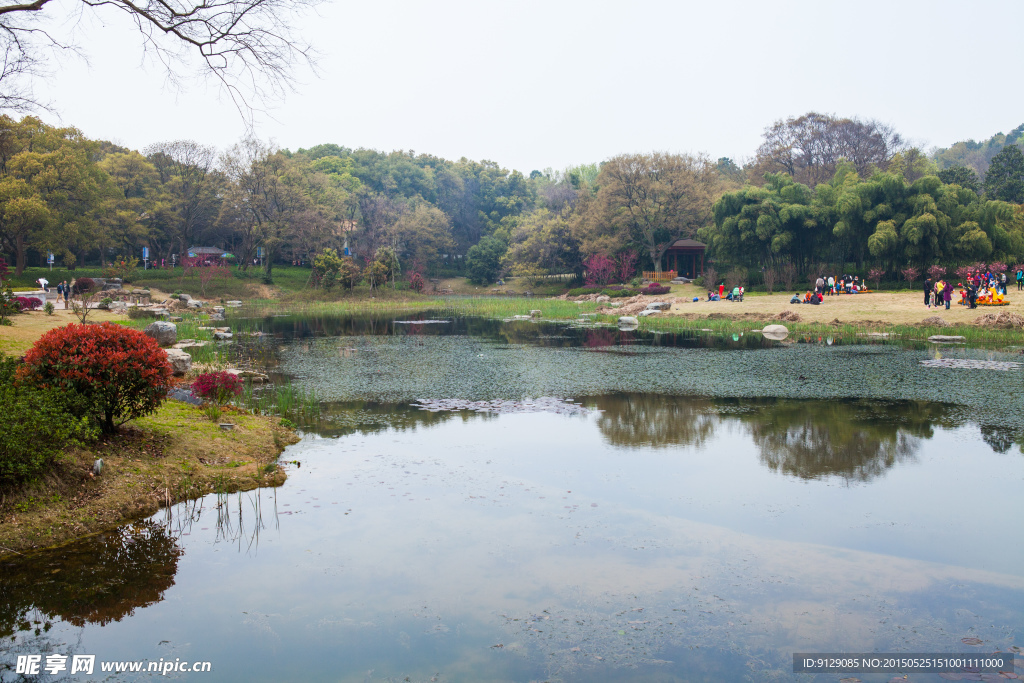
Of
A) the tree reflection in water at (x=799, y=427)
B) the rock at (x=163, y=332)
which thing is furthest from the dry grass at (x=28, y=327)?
the tree reflection in water at (x=799, y=427)

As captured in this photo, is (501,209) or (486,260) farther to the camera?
(501,209)

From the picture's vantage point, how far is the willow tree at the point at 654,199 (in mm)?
47000

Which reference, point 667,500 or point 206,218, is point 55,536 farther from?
point 206,218

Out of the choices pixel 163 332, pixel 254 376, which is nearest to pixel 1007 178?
pixel 254 376

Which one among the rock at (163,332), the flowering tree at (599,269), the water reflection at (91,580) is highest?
the flowering tree at (599,269)

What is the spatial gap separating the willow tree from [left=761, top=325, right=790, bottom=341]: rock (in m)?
23.4

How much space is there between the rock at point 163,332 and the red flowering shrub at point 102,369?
36.4 ft

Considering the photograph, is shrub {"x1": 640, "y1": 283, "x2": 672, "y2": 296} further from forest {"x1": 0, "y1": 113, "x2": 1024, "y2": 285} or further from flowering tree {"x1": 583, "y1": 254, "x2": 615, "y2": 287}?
flowering tree {"x1": 583, "y1": 254, "x2": 615, "y2": 287}

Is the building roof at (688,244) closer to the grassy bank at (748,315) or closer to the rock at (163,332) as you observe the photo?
the grassy bank at (748,315)

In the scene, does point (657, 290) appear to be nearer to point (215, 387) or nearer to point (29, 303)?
point (29, 303)

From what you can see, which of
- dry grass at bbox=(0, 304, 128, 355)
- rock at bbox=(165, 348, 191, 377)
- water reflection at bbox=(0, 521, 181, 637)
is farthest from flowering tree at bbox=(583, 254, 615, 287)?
water reflection at bbox=(0, 521, 181, 637)

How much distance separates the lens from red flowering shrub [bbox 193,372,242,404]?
408 inches

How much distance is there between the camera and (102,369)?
713cm

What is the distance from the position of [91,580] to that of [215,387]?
570 centimetres
